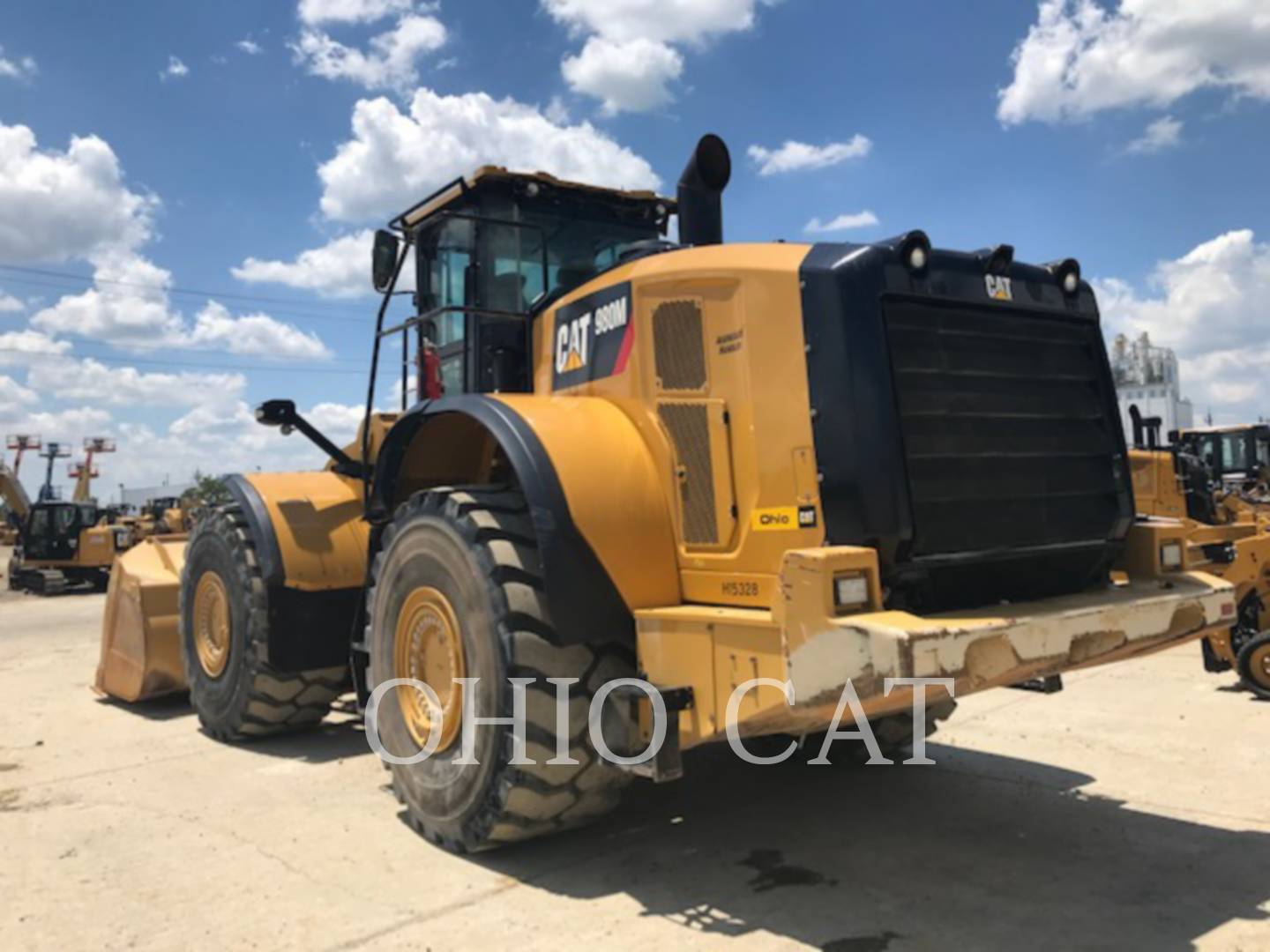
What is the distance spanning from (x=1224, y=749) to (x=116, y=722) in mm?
7458

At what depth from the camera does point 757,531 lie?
12.8ft

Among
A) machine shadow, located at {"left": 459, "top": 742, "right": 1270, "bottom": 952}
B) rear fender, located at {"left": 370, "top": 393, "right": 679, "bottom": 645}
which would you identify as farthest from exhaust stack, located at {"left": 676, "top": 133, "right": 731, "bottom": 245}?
machine shadow, located at {"left": 459, "top": 742, "right": 1270, "bottom": 952}

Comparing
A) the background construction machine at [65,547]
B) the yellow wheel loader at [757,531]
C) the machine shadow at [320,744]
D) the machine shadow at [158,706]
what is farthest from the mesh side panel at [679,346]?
the background construction machine at [65,547]

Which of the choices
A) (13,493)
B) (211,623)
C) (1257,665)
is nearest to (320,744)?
(211,623)

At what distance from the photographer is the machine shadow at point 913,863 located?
12.0 feet

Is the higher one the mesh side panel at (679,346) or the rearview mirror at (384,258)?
the rearview mirror at (384,258)

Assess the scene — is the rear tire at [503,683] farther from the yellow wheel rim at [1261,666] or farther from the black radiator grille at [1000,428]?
the yellow wheel rim at [1261,666]

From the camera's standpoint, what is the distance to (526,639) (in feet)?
13.3

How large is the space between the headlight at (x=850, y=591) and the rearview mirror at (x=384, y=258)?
3888 millimetres

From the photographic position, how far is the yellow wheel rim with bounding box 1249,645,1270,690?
7.52m

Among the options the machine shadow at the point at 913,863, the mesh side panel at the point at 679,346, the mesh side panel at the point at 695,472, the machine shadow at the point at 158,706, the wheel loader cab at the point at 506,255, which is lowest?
the machine shadow at the point at 913,863

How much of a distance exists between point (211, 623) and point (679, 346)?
4.61 metres

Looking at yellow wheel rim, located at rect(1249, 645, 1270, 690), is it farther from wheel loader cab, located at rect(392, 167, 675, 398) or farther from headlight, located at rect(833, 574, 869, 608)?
headlight, located at rect(833, 574, 869, 608)

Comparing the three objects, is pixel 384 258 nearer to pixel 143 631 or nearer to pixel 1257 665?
pixel 143 631
